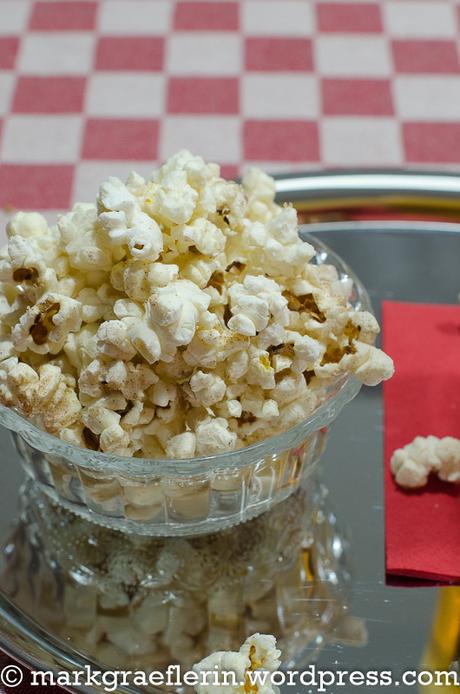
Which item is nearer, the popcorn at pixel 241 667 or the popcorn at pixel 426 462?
the popcorn at pixel 241 667

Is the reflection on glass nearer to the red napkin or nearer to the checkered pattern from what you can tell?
the red napkin

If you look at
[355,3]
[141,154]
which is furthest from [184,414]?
[355,3]

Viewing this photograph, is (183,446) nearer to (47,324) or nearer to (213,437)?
(213,437)

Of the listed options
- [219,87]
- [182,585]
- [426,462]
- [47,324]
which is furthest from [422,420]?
[219,87]

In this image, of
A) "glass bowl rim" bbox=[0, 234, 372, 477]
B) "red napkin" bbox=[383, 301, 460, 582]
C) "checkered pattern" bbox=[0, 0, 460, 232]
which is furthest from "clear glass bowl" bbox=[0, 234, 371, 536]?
"checkered pattern" bbox=[0, 0, 460, 232]

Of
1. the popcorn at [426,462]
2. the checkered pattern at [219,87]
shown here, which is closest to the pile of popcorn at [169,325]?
the popcorn at [426,462]

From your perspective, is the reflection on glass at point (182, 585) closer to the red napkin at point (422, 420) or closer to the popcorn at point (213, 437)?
the red napkin at point (422, 420)
